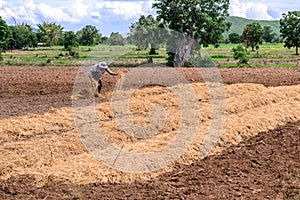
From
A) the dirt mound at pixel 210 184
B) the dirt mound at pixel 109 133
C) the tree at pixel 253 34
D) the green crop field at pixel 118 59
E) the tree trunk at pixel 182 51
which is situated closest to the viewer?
the dirt mound at pixel 210 184

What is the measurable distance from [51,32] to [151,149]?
77.9m

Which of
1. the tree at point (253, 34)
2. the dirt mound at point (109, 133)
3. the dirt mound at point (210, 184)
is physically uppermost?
the tree at point (253, 34)

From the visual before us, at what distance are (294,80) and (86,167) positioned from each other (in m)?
15.9

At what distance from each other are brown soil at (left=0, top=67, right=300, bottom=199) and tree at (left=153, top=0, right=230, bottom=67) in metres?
14.9

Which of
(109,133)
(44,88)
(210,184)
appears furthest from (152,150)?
(44,88)

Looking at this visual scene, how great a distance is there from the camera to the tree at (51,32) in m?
82.5

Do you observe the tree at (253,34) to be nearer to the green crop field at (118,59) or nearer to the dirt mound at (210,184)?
the green crop field at (118,59)

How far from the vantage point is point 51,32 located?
82812 mm

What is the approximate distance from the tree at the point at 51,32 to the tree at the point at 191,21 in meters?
54.7

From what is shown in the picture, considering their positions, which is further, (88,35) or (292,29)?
(88,35)

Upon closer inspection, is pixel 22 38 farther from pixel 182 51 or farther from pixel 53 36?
pixel 182 51

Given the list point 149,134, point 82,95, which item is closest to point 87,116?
point 149,134

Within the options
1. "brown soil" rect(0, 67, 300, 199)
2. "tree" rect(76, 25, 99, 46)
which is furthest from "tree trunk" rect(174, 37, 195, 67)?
"tree" rect(76, 25, 99, 46)

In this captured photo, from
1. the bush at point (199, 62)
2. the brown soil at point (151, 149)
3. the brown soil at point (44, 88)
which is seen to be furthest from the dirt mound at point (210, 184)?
the bush at point (199, 62)
